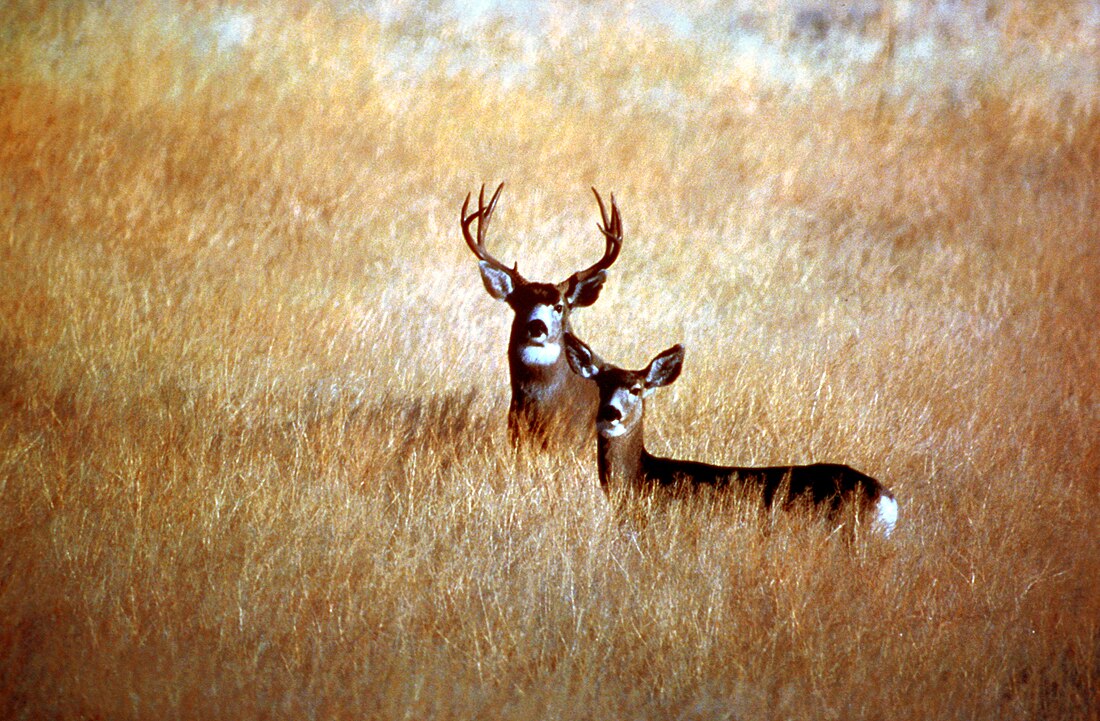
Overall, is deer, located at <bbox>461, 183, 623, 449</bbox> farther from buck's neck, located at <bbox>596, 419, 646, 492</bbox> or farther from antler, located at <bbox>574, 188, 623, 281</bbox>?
buck's neck, located at <bbox>596, 419, 646, 492</bbox>

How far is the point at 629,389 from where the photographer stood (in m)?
3.09

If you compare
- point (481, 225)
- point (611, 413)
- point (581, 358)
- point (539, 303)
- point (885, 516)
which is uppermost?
point (481, 225)

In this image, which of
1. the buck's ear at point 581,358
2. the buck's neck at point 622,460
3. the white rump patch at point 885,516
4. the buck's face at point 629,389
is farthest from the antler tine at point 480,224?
the white rump patch at point 885,516

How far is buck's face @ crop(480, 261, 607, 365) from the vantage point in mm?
3334

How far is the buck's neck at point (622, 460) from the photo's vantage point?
310cm

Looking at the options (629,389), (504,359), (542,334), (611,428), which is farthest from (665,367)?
(504,359)

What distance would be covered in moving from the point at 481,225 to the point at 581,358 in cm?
50

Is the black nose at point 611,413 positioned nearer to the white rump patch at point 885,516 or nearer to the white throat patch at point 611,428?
the white throat patch at point 611,428

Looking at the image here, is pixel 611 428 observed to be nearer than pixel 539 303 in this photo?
Yes

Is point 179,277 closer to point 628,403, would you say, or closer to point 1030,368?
point 628,403

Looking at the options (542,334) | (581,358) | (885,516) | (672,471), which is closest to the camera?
(885,516)

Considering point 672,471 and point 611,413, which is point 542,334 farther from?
point 672,471

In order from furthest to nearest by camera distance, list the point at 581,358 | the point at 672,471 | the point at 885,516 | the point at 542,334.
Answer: the point at 542,334, the point at 581,358, the point at 672,471, the point at 885,516

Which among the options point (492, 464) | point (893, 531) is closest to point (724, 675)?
point (893, 531)
